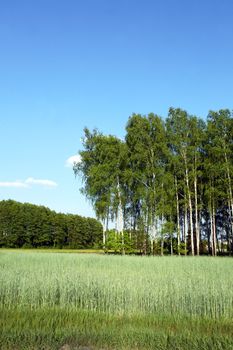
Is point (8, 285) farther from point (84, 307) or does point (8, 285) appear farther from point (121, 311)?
point (121, 311)

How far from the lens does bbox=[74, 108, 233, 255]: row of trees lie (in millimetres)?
40281

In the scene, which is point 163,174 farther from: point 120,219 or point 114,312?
point 114,312

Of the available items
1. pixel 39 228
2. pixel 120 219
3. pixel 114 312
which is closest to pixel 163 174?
pixel 120 219

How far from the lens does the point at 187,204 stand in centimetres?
4175

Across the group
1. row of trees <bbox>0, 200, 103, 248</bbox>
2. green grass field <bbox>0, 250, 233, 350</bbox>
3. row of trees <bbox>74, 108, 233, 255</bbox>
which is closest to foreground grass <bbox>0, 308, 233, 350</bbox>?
green grass field <bbox>0, 250, 233, 350</bbox>

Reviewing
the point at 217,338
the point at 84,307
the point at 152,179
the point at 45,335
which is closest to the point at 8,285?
the point at 84,307

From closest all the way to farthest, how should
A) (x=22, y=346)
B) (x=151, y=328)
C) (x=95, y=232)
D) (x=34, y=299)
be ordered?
1. (x=22, y=346)
2. (x=151, y=328)
3. (x=34, y=299)
4. (x=95, y=232)

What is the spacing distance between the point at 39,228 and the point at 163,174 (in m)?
67.9

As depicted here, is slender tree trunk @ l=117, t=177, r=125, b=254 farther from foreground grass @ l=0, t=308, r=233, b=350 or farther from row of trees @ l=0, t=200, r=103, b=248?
row of trees @ l=0, t=200, r=103, b=248

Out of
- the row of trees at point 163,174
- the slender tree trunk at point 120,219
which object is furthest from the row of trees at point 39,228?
the row of trees at point 163,174

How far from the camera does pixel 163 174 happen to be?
40.6 m

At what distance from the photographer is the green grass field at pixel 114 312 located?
681 centimetres

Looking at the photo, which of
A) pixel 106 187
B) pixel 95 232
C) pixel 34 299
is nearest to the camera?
pixel 34 299

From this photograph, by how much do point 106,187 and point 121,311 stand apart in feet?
120
